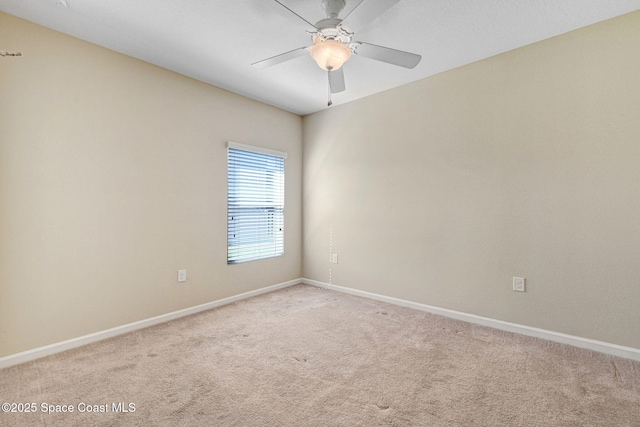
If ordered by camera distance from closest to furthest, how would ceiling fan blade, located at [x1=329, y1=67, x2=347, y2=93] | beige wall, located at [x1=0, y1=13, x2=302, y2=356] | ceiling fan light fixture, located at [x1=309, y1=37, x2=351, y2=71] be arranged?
ceiling fan light fixture, located at [x1=309, y1=37, x2=351, y2=71]
beige wall, located at [x1=0, y1=13, x2=302, y2=356]
ceiling fan blade, located at [x1=329, y1=67, x2=347, y2=93]

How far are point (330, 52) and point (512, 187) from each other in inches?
78.4

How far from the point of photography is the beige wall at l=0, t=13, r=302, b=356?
213 centimetres

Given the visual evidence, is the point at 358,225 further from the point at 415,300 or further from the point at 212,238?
the point at 212,238

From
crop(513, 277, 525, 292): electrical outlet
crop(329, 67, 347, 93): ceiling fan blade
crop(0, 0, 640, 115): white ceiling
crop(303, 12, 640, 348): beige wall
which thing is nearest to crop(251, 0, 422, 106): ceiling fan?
crop(0, 0, 640, 115): white ceiling

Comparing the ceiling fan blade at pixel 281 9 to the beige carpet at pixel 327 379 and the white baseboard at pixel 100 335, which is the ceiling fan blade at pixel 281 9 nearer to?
the beige carpet at pixel 327 379

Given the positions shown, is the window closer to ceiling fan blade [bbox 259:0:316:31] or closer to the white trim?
the white trim

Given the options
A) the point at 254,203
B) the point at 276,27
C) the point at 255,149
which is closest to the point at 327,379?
the point at 254,203

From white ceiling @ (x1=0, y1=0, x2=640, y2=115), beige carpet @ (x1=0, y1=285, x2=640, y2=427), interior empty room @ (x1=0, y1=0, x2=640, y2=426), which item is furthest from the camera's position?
white ceiling @ (x1=0, y1=0, x2=640, y2=115)

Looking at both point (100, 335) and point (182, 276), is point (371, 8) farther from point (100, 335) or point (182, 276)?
point (100, 335)

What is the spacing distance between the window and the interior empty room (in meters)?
0.11

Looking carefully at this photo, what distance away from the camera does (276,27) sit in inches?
88.9

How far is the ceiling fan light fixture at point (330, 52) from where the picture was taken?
1925 millimetres

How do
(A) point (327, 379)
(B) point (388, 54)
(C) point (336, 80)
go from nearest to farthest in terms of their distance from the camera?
(A) point (327, 379) → (B) point (388, 54) → (C) point (336, 80)

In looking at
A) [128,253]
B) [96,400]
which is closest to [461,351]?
[96,400]
